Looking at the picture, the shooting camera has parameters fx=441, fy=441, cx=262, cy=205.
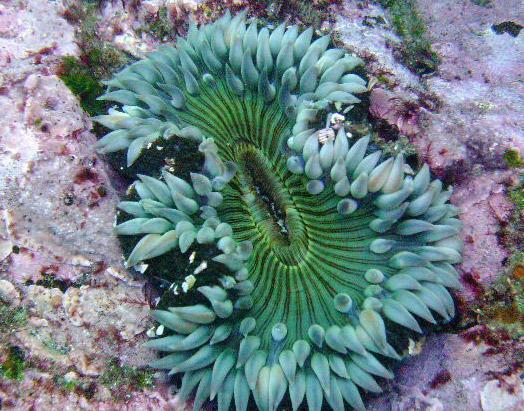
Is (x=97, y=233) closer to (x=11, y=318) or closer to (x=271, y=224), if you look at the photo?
(x=11, y=318)

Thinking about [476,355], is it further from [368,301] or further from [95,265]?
[95,265]

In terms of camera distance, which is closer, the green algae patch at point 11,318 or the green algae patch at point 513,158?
the green algae patch at point 11,318

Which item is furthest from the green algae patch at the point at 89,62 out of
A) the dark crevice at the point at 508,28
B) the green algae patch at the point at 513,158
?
the dark crevice at the point at 508,28

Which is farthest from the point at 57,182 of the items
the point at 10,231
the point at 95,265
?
the point at 95,265

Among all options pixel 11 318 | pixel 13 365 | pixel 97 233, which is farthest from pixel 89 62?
pixel 13 365

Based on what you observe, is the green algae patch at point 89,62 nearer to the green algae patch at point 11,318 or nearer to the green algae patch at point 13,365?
the green algae patch at point 11,318

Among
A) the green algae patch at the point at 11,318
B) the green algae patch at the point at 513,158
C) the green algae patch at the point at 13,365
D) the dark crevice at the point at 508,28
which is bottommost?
the green algae patch at the point at 13,365
